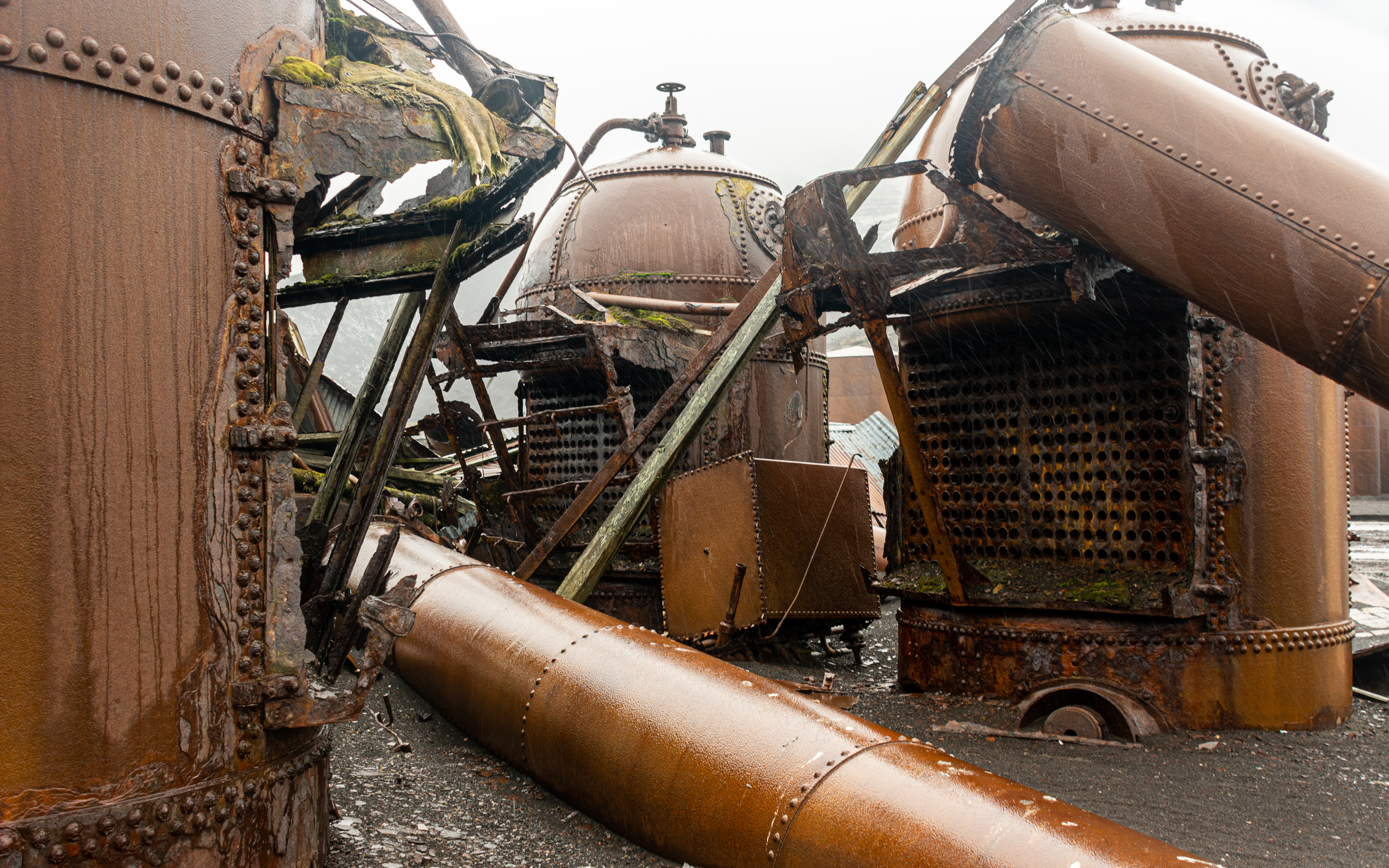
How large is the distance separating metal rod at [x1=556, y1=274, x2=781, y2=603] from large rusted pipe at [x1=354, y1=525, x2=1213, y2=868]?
54.1 inches

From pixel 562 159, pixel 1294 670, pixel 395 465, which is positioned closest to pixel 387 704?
pixel 562 159

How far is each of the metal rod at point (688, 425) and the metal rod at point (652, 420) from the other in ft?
0.35

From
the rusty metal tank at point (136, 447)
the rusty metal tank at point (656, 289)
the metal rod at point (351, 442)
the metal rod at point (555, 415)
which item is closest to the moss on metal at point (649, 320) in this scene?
the rusty metal tank at point (656, 289)

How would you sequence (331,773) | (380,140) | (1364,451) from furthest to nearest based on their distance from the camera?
(1364,451) → (331,773) → (380,140)

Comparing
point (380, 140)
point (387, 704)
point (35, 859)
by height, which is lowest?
point (387, 704)

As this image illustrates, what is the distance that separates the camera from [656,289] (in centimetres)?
919

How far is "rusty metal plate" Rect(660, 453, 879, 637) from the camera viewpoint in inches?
284

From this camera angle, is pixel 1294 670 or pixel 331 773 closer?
pixel 331 773

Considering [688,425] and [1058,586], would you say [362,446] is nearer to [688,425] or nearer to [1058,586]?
[688,425]

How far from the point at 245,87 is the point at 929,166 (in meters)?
3.37

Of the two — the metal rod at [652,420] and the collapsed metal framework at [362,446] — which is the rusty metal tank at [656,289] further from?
the collapsed metal framework at [362,446]

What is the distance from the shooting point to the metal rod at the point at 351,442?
488 centimetres

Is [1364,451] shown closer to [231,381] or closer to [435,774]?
[435,774]

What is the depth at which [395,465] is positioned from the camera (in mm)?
11430
